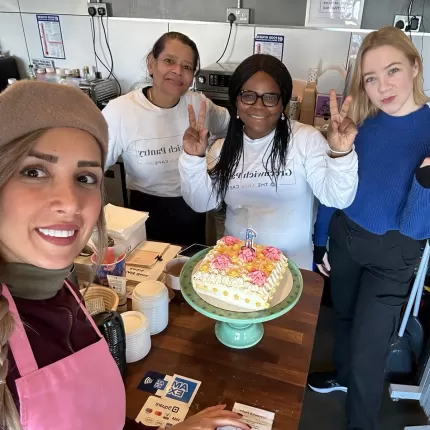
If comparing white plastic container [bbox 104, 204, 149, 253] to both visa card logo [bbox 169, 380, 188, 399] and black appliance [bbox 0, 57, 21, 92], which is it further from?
black appliance [bbox 0, 57, 21, 92]

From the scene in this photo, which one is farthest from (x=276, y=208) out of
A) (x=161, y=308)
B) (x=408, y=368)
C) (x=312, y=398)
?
(x=408, y=368)

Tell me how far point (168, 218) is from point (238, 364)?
3.54ft

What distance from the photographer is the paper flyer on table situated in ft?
3.02

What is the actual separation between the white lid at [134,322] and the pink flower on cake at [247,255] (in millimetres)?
337

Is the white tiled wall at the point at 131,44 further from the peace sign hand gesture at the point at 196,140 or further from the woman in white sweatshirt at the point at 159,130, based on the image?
the peace sign hand gesture at the point at 196,140

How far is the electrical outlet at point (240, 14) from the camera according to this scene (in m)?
2.60

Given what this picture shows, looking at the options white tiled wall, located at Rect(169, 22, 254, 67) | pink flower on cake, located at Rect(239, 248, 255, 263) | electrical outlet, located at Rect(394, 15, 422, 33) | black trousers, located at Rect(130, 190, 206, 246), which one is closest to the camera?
pink flower on cake, located at Rect(239, 248, 255, 263)

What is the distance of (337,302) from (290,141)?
72cm

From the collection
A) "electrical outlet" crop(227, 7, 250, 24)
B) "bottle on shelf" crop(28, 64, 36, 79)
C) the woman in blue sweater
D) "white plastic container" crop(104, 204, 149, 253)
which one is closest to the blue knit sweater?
the woman in blue sweater

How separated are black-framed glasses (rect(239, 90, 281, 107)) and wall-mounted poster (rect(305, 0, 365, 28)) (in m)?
1.28

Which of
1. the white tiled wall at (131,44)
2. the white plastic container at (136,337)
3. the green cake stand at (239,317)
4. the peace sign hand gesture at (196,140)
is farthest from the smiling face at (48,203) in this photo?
the white tiled wall at (131,44)

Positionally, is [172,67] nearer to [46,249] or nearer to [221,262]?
[221,262]

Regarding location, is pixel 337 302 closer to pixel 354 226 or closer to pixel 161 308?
pixel 354 226

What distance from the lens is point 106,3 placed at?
287 centimetres
